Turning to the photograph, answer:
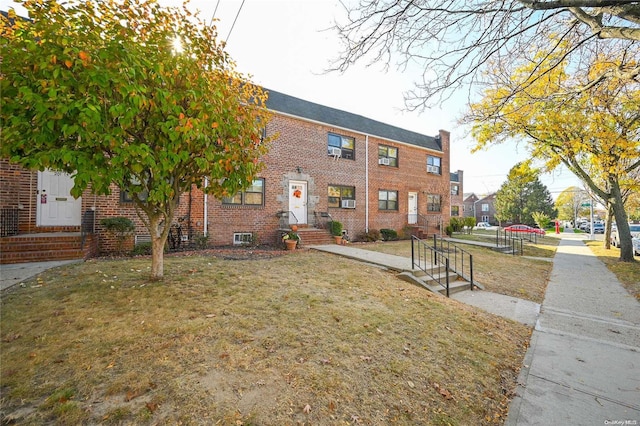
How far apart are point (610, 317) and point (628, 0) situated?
5376 millimetres

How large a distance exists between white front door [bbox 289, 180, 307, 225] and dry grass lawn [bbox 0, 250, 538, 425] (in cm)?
A: 785

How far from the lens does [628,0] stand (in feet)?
11.1

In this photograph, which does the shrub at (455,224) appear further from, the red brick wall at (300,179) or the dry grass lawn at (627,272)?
the dry grass lawn at (627,272)

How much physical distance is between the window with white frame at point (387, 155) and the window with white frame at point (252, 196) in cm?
786

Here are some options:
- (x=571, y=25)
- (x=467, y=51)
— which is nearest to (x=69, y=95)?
(x=467, y=51)

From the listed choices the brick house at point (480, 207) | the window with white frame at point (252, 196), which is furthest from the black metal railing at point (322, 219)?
the brick house at point (480, 207)

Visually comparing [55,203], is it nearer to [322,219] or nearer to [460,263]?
[322,219]

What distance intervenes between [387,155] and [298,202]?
7.09 meters

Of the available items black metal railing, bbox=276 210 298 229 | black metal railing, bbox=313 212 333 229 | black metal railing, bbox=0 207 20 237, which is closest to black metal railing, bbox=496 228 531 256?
black metal railing, bbox=313 212 333 229

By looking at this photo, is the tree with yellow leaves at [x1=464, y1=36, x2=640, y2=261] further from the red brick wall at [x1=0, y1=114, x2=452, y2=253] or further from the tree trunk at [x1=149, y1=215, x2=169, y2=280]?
the tree trunk at [x1=149, y1=215, x2=169, y2=280]

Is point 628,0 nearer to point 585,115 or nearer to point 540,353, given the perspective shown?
point 540,353

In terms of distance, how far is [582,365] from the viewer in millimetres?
3502

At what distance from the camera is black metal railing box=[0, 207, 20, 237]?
7.56 meters

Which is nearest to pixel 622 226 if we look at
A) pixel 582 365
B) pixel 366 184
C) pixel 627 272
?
pixel 627 272
